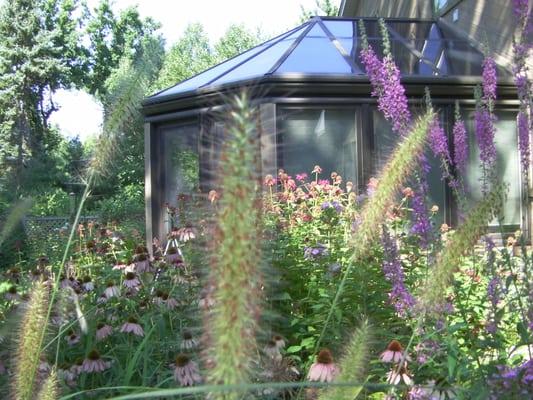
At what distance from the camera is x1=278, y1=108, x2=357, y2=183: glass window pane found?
8336 mm

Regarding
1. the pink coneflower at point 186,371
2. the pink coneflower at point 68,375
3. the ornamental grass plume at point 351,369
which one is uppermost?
the ornamental grass plume at point 351,369

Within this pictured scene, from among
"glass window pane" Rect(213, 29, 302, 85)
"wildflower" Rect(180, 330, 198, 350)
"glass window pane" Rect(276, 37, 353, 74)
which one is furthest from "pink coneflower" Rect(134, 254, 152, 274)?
"glass window pane" Rect(276, 37, 353, 74)

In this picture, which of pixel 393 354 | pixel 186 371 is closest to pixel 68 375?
pixel 186 371

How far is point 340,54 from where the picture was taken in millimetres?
9062

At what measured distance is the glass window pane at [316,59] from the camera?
8309 mm

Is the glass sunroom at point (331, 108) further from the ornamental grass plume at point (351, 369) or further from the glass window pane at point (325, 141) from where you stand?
the ornamental grass plume at point (351, 369)

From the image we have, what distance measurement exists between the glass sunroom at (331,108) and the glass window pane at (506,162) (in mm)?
14

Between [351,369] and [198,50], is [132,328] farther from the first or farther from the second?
[198,50]

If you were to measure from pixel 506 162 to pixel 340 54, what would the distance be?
2.84 meters

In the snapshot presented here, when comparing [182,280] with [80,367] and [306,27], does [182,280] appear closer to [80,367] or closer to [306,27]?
[80,367]

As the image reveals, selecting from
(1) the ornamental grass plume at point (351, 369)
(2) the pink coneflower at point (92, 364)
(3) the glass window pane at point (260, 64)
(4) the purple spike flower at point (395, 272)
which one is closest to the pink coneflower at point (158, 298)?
(2) the pink coneflower at point (92, 364)

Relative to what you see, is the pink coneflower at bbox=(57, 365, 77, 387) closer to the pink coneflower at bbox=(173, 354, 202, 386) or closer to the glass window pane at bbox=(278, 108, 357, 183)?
the pink coneflower at bbox=(173, 354, 202, 386)

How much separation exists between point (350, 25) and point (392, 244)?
8631 millimetres

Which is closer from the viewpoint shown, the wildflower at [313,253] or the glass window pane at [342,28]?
the wildflower at [313,253]
